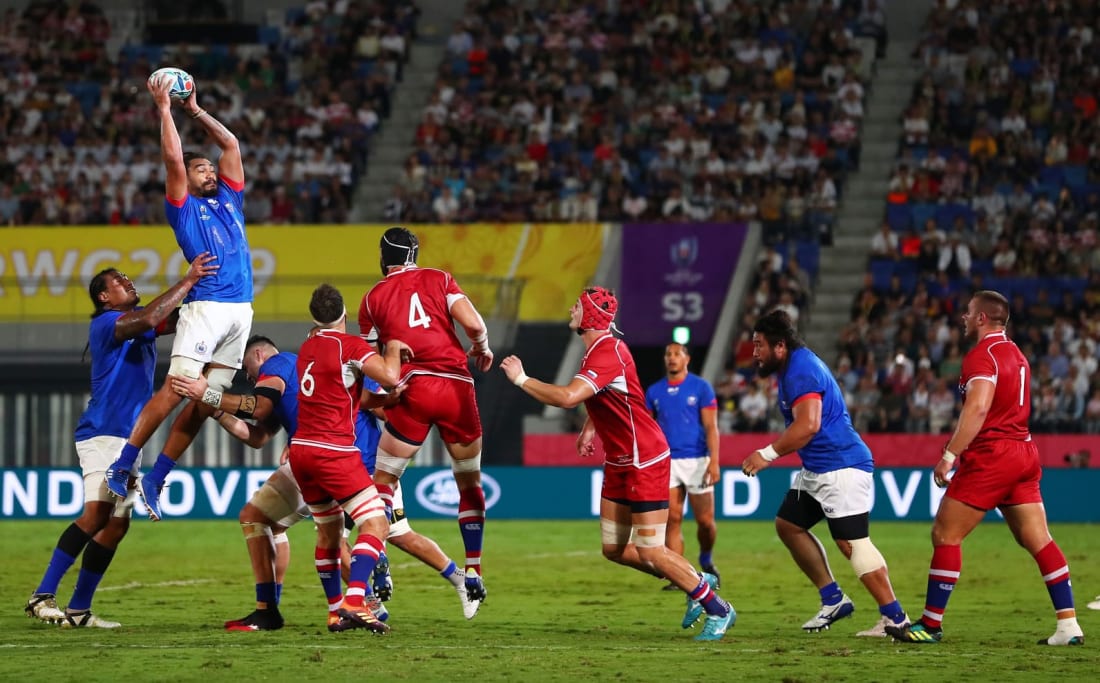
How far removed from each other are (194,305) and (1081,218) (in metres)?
20.8

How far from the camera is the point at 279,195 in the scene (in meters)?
31.9

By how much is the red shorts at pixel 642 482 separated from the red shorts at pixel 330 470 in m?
1.80

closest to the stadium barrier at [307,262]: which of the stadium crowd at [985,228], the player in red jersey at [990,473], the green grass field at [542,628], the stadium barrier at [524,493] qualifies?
the stadium crowd at [985,228]

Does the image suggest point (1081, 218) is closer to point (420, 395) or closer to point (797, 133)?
point (797, 133)

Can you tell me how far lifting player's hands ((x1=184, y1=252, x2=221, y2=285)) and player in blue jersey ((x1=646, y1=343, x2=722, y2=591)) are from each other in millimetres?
5959

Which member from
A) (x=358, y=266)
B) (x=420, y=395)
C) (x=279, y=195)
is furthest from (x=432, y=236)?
(x=420, y=395)

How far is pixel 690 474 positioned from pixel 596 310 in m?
5.23

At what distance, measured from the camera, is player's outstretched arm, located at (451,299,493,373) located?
1193 cm

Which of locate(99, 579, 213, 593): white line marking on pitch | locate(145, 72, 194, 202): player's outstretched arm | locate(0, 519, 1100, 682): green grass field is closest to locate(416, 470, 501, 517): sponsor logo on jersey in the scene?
locate(0, 519, 1100, 682): green grass field

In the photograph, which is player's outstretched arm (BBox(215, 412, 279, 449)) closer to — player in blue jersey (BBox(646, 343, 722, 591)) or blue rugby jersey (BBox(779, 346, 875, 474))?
blue rugby jersey (BBox(779, 346, 875, 474))

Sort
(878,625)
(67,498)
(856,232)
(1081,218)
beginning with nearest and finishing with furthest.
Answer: (878,625) → (67,498) → (1081,218) → (856,232)

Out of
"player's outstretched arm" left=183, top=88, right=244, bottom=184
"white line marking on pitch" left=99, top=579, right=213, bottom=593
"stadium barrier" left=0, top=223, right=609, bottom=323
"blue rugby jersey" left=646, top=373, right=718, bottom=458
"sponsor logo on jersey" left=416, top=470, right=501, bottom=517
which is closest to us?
"player's outstretched arm" left=183, top=88, right=244, bottom=184

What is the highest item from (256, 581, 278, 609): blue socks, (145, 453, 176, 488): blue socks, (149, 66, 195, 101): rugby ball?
(149, 66, 195, 101): rugby ball

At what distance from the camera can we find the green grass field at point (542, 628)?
32.9ft
